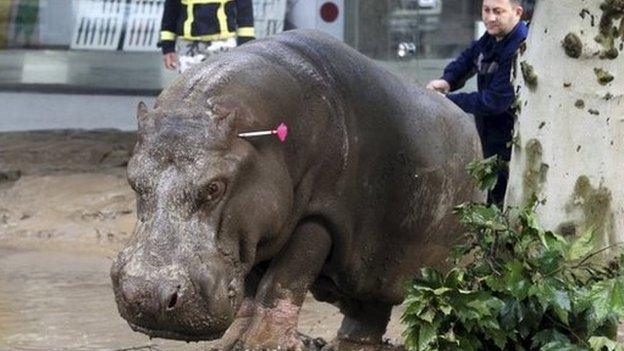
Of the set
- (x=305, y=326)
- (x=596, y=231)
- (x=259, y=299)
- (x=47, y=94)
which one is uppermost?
(x=596, y=231)

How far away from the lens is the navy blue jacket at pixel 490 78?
813cm

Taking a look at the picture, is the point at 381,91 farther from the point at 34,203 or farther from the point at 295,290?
the point at 34,203

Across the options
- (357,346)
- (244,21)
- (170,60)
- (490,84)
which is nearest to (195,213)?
(357,346)

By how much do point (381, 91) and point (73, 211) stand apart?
5.27 metres

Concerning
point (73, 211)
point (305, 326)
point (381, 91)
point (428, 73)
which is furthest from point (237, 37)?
point (381, 91)

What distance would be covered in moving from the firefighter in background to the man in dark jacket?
2.83 metres

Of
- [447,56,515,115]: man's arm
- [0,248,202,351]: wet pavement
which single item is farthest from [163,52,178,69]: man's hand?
[447,56,515,115]: man's arm

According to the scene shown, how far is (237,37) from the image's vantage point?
1114cm

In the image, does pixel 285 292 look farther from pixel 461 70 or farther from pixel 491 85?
pixel 461 70

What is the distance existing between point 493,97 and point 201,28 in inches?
130

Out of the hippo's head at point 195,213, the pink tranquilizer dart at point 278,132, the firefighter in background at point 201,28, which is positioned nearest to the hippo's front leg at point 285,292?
the hippo's head at point 195,213

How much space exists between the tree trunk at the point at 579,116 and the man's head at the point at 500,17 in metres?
2.96

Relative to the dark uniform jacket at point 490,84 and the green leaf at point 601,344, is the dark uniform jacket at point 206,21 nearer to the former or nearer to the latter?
the dark uniform jacket at point 490,84

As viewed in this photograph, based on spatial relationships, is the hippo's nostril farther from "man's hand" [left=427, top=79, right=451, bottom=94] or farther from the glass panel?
the glass panel
